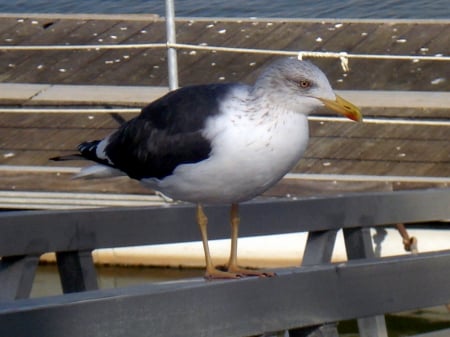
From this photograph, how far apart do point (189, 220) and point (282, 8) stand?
1083cm

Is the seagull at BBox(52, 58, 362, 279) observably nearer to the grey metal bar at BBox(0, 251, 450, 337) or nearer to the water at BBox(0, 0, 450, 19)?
the grey metal bar at BBox(0, 251, 450, 337)

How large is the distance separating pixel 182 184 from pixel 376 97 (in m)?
4.02

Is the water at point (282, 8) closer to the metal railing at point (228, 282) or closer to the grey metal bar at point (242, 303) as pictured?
the metal railing at point (228, 282)

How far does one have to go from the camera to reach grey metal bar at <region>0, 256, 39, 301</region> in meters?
2.62

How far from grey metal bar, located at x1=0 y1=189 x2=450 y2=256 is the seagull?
0.07 m

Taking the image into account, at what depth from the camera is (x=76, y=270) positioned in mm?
2871

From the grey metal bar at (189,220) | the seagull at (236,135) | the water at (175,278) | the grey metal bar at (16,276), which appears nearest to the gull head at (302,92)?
the seagull at (236,135)

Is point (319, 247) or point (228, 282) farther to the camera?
point (319, 247)

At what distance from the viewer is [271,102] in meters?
2.91

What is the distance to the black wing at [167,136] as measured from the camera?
302cm

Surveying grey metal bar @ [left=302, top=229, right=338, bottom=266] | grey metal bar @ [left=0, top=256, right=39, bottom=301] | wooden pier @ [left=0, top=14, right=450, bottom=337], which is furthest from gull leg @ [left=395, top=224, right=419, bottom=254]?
grey metal bar @ [left=0, top=256, right=39, bottom=301]

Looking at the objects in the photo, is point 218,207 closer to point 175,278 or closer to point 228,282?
point 228,282

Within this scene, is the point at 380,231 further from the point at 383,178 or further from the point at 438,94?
the point at 438,94

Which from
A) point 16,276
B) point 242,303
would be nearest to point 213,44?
point 16,276
